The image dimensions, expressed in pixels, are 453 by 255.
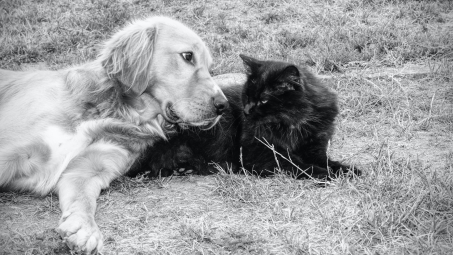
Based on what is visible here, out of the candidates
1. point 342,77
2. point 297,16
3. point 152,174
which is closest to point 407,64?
point 342,77

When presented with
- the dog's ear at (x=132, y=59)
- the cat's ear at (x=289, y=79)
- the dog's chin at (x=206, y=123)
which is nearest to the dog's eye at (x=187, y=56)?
the dog's ear at (x=132, y=59)

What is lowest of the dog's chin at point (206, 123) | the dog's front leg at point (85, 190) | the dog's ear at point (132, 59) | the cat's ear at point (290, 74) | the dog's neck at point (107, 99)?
the dog's front leg at point (85, 190)

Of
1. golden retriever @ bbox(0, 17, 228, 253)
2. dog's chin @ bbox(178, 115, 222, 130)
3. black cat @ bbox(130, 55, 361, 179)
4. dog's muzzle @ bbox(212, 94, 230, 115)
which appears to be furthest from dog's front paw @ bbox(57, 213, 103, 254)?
dog's muzzle @ bbox(212, 94, 230, 115)

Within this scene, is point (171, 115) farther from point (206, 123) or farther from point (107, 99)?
point (107, 99)

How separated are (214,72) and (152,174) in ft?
7.03

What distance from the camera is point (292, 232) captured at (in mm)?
2660

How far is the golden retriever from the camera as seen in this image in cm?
333

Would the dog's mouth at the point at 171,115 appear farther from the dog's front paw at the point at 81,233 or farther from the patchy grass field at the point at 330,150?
the dog's front paw at the point at 81,233

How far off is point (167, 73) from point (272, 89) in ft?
2.85

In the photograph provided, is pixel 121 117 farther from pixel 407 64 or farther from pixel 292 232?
pixel 407 64

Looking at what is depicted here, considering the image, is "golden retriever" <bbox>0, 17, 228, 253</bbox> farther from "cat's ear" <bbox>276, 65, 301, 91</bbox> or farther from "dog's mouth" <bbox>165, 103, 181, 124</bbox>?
"cat's ear" <bbox>276, 65, 301, 91</bbox>

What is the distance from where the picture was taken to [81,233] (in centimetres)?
263

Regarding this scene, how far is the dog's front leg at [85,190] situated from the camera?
263cm

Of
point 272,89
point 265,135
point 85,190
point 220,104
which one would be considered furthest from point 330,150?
point 85,190
